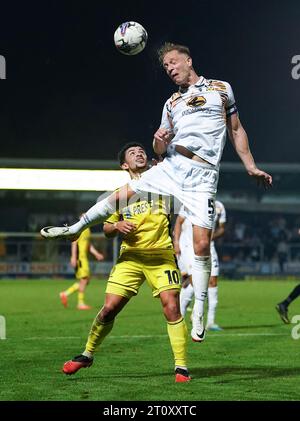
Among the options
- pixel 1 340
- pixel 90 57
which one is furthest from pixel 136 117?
pixel 1 340

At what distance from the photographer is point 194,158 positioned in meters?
7.54

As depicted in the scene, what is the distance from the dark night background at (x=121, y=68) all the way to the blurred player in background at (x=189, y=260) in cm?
1331

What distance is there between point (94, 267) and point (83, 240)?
14260 millimetres

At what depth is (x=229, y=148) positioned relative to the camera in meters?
35.5

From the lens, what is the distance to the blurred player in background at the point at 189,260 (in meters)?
13.3

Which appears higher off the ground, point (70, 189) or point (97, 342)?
point (97, 342)

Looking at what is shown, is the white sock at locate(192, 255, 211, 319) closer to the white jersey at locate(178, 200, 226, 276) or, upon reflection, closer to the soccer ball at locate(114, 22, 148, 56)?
the soccer ball at locate(114, 22, 148, 56)

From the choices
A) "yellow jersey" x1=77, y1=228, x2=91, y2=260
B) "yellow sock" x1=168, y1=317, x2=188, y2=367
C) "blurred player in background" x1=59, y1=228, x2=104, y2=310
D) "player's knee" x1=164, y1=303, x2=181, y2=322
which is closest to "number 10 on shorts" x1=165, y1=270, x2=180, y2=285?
"player's knee" x1=164, y1=303, x2=181, y2=322

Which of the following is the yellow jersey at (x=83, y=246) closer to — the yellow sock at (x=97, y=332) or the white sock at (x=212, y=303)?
A: the white sock at (x=212, y=303)

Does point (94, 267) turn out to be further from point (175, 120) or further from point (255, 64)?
point (175, 120)

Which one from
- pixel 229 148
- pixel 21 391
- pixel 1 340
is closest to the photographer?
pixel 21 391

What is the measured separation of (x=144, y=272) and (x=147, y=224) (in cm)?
45

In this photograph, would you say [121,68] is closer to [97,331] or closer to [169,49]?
[169,49]

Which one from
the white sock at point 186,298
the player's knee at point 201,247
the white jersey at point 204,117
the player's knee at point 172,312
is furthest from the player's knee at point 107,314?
the white sock at point 186,298
